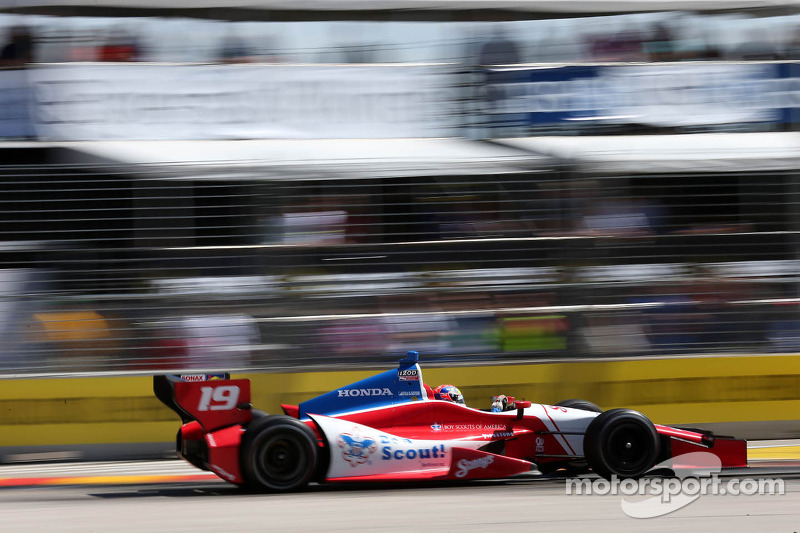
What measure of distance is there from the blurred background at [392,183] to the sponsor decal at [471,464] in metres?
2.38

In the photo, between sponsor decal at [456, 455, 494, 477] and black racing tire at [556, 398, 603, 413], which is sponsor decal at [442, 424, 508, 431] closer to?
sponsor decal at [456, 455, 494, 477]

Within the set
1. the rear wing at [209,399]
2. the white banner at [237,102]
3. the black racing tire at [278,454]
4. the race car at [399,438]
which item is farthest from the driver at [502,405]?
the white banner at [237,102]

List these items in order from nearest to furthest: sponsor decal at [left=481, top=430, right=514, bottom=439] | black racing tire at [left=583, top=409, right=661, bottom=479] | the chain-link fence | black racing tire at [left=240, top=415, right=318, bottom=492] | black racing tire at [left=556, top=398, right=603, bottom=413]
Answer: black racing tire at [left=240, top=415, right=318, bottom=492] → black racing tire at [left=583, top=409, right=661, bottom=479] → sponsor decal at [left=481, top=430, right=514, bottom=439] → black racing tire at [left=556, top=398, right=603, bottom=413] → the chain-link fence

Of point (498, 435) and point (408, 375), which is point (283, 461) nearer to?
point (408, 375)

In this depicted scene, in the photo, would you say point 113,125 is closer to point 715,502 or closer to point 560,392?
point 560,392

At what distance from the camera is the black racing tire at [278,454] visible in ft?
20.7

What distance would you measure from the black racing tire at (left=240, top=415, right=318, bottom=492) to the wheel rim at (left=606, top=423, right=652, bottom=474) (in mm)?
1947

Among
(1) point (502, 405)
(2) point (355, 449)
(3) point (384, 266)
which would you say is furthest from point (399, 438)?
(3) point (384, 266)

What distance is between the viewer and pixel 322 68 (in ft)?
29.9

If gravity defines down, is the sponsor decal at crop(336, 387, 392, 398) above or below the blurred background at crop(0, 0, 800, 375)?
below

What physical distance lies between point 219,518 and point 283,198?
3.72 m

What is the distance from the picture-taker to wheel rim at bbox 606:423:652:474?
21.5 feet

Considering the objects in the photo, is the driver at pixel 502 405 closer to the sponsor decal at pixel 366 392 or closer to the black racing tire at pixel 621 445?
the black racing tire at pixel 621 445

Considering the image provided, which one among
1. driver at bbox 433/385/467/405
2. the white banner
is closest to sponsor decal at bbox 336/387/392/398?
driver at bbox 433/385/467/405
